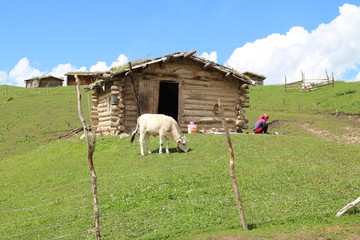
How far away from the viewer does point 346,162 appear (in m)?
15.5

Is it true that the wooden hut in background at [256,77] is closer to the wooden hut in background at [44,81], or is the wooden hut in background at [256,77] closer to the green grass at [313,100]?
the green grass at [313,100]

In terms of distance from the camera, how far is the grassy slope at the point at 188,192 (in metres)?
9.11

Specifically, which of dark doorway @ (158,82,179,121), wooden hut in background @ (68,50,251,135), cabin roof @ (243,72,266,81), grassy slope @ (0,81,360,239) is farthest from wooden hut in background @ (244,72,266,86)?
grassy slope @ (0,81,360,239)

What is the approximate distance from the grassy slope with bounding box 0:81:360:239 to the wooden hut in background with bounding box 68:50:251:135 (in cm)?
471

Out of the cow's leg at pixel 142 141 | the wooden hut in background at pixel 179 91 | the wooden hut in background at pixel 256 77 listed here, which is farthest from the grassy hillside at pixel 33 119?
the wooden hut in background at pixel 256 77

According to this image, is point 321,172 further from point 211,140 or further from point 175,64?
point 175,64

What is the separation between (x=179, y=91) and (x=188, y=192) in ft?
48.9

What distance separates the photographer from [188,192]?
38.0 feet

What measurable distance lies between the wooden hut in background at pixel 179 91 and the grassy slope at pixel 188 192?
4.71 meters

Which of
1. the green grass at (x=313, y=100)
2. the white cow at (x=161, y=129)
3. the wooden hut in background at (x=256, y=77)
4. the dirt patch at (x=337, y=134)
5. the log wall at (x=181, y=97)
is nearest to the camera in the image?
the white cow at (x=161, y=129)

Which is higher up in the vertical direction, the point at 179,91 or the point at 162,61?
the point at 162,61

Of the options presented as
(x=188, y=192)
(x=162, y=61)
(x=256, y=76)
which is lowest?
(x=188, y=192)

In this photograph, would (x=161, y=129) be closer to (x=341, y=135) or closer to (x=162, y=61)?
(x=162, y=61)

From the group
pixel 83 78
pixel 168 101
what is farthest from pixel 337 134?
pixel 83 78
